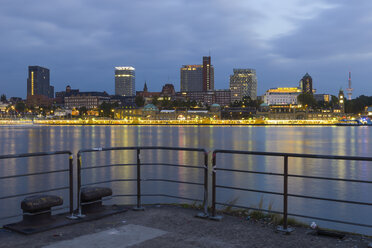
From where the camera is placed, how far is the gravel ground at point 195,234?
8.37 metres

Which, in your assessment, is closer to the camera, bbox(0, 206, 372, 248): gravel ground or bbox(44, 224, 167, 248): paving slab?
bbox(44, 224, 167, 248): paving slab

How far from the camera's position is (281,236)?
8.99m

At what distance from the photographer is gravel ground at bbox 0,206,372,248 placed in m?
8.37

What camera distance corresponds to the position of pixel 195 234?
29.5 feet

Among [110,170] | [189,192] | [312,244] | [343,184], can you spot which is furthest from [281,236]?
[110,170]

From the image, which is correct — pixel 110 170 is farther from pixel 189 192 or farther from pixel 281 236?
pixel 281 236

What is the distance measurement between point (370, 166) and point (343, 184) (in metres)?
17.0

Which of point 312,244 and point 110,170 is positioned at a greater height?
point 312,244

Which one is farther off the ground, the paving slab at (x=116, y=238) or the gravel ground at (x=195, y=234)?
the paving slab at (x=116, y=238)

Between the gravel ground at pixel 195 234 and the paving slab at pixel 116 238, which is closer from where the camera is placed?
the paving slab at pixel 116 238

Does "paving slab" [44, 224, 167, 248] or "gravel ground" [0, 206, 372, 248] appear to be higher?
"paving slab" [44, 224, 167, 248]

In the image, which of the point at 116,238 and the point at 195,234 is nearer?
the point at 116,238

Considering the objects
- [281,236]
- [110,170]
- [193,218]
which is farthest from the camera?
[110,170]

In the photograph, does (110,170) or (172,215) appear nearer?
(172,215)
